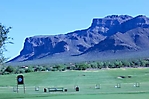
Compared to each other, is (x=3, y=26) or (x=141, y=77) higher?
(x=3, y=26)

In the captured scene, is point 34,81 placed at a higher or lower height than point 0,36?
lower

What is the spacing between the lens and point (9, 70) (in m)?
94.7

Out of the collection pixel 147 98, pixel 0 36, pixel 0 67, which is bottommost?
pixel 147 98

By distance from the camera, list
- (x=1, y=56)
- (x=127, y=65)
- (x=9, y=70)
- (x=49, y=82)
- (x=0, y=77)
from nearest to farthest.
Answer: (x=1, y=56)
(x=49, y=82)
(x=0, y=77)
(x=9, y=70)
(x=127, y=65)

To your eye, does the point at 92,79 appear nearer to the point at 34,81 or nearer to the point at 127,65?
the point at 34,81

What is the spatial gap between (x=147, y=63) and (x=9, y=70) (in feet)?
142

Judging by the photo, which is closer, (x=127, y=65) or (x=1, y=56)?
(x=1, y=56)

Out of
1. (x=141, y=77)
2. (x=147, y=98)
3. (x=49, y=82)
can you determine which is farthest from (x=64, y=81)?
(x=147, y=98)

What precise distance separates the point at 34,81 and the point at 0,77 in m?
8.13

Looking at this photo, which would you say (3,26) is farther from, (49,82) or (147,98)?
(49,82)

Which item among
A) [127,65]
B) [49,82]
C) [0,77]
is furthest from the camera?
[127,65]

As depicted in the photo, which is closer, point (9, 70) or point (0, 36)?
point (0, 36)

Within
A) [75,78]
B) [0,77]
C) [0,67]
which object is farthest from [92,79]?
[0,67]

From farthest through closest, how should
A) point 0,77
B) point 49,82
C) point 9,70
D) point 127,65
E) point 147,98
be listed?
point 127,65
point 9,70
point 0,77
point 49,82
point 147,98
